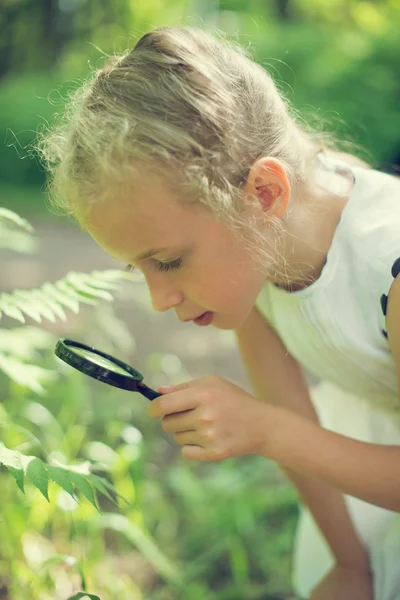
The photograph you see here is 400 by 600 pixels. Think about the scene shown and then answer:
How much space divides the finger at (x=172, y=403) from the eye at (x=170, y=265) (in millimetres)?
261

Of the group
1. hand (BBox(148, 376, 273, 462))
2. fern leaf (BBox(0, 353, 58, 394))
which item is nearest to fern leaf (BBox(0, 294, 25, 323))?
fern leaf (BBox(0, 353, 58, 394))

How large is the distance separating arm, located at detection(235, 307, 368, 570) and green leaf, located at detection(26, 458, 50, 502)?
95cm

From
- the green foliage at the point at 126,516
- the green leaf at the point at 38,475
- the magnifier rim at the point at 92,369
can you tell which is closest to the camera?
the green leaf at the point at 38,475

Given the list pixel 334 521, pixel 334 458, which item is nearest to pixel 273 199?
pixel 334 458

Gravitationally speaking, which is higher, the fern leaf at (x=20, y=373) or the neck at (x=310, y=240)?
the neck at (x=310, y=240)

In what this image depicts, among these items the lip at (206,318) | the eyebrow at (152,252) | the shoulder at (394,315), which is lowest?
the lip at (206,318)

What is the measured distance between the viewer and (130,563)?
2396 mm

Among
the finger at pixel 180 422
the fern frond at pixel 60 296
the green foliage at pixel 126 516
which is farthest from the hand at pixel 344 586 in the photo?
the fern frond at pixel 60 296

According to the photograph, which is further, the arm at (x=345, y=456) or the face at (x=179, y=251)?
the arm at (x=345, y=456)

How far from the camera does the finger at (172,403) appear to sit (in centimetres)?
160

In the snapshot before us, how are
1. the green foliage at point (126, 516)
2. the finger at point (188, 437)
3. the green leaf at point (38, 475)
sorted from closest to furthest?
the green leaf at point (38, 475), the finger at point (188, 437), the green foliage at point (126, 516)

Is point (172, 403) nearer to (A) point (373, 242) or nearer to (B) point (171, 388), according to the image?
(B) point (171, 388)

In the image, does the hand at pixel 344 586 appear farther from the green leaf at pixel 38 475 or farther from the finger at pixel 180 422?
the green leaf at pixel 38 475

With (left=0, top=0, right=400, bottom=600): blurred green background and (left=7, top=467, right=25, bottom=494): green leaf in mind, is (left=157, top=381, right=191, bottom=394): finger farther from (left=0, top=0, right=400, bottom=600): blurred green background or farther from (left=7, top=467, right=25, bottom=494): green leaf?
(left=7, top=467, right=25, bottom=494): green leaf
